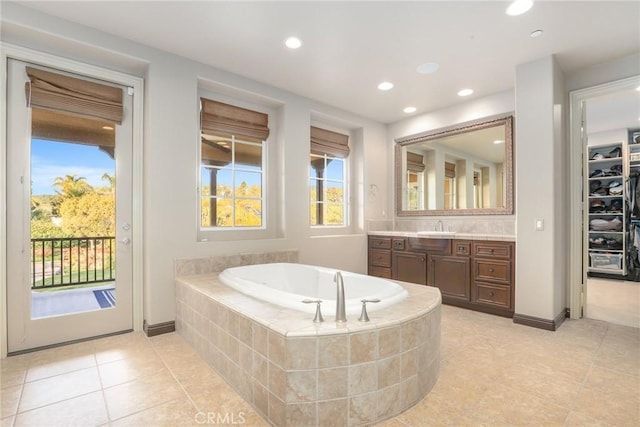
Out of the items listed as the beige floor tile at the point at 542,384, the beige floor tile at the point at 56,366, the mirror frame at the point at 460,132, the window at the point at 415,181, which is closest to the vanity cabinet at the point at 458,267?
the mirror frame at the point at 460,132

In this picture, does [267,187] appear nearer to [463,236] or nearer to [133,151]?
[133,151]

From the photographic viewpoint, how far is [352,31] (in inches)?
99.0

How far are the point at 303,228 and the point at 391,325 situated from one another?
7.64 ft

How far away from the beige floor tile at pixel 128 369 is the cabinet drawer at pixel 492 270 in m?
3.18

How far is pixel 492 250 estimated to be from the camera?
3.36 meters

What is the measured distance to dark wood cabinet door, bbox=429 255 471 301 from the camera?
3574mm

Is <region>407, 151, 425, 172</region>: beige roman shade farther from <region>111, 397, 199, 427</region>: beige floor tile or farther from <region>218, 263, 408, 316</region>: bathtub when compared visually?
<region>111, 397, 199, 427</region>: beige floor tile

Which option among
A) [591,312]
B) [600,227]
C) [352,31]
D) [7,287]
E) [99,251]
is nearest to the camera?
[7,287]

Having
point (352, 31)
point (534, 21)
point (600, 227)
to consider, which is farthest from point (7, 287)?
point (600, 227)

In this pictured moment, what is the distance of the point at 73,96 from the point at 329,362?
291cm

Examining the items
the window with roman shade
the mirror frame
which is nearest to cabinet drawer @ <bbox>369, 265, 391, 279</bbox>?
the mirror frame

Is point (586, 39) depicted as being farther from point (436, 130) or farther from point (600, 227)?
point (600, 227)

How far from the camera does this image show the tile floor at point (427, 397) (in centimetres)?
162

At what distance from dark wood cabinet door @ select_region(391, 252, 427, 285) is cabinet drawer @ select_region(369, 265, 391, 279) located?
0.26 feet
